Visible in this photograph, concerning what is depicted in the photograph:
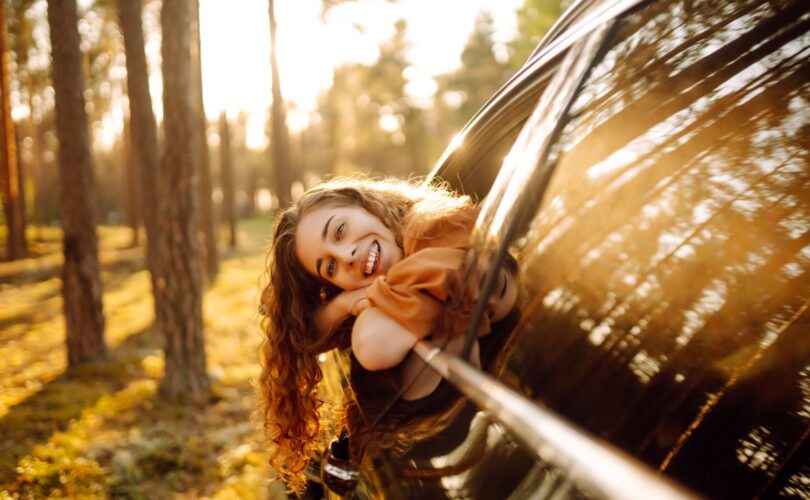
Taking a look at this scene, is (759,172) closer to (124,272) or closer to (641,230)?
(641,230)

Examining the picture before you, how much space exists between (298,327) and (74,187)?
5.22 m

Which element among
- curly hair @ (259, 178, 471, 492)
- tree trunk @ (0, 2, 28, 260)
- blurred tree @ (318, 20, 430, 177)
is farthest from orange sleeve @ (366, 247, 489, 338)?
blurred tree @ (318, 20, 430, 177)

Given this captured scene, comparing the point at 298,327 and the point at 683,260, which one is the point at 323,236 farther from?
the point at 683,260

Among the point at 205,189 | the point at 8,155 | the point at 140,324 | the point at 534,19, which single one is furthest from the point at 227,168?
the point at 534,19

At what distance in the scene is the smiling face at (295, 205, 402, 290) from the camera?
70.3 inches

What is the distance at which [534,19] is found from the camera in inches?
555

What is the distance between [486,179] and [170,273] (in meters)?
4.49

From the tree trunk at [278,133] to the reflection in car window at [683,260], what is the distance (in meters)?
11.5

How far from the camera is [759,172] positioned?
1.15 metres

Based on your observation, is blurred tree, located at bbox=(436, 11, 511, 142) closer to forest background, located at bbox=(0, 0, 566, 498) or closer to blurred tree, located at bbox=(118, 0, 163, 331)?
forest background, located at bbox=(0, 0, 566, 498)

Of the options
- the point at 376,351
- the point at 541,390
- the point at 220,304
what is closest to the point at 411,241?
the point at 376,351

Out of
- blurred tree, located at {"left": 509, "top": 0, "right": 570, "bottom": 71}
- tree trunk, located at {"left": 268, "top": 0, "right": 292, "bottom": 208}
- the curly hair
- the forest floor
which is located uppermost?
blurred tree, located at {"left": 509, "top": 0, "right": 570, "bottom": 71}

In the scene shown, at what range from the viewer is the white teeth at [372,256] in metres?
1.78

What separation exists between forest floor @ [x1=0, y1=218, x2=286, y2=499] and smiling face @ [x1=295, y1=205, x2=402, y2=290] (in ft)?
1.86
